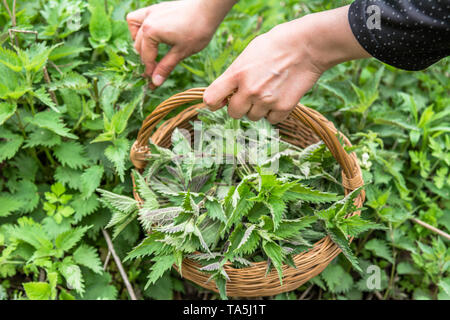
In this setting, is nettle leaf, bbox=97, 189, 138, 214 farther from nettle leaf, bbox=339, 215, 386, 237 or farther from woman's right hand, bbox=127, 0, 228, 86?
nettle leaf, bbox=339, 215, 386, 237

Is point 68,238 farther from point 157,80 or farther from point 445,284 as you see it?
point 445,284

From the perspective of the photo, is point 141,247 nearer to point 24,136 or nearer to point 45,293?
point 45,293

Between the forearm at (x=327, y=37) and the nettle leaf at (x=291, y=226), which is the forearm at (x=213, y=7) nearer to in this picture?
Answer: the forearm at (x=327, y=37)

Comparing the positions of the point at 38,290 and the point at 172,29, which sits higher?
the point at 172,29

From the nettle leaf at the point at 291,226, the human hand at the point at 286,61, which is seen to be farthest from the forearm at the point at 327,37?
the nettle leaf at the point at 291,226

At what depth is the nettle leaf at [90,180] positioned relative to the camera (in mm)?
1558

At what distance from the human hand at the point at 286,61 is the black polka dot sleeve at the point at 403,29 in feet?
0.15

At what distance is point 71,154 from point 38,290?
0.56 m

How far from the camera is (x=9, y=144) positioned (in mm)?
1591

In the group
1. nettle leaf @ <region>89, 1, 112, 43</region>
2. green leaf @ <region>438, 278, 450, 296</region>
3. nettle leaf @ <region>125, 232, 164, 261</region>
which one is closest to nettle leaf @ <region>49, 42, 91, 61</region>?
nettle leaf @ <region>89, 1, 112, 43</region>

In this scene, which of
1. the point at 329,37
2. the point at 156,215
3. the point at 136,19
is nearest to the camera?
the point at 329,37

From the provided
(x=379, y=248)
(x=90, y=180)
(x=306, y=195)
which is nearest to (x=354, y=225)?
(x=306, y=195)
